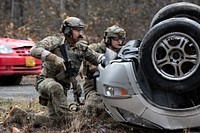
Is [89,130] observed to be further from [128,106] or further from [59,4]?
[59,4]

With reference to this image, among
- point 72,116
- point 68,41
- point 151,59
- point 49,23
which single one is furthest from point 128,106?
point 49,23

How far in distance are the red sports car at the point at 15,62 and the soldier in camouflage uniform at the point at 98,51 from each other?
4881 mm

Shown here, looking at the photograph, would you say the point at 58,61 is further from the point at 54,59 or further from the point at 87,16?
the point at 87,16

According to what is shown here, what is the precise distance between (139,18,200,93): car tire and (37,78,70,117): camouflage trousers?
1.45 meters

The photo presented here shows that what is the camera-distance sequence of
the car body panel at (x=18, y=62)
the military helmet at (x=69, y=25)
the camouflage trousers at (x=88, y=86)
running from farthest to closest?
the car body panel at (x=18, y=62), the camouflage trousers at (x=88, y=86), the military helmet at (x=69, y=25)

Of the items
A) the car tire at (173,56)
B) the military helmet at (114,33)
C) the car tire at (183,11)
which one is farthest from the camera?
the military helmet at (114,33)

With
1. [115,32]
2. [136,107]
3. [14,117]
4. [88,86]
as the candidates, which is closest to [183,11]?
[136,107]

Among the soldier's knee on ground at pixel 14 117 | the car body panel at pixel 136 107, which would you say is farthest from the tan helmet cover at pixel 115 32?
the car body panel at pixel 136 107

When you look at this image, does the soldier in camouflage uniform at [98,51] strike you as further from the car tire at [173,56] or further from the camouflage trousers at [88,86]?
the car tire at [173,56]

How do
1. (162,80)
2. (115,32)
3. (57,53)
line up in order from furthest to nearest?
(115,32) → (57,53) → (162,80)

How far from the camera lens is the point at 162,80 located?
5309 mm

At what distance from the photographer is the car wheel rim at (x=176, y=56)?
5.27m

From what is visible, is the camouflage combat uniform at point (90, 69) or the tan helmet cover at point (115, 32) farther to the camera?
the camouflage combat uniform at point (90, 69)

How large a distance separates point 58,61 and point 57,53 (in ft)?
1.19
